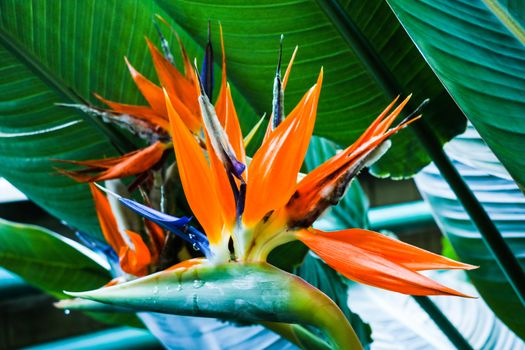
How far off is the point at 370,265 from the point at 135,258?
238mm

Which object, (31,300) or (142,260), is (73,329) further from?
(142,260)

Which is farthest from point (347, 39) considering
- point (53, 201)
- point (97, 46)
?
point (53, 201)

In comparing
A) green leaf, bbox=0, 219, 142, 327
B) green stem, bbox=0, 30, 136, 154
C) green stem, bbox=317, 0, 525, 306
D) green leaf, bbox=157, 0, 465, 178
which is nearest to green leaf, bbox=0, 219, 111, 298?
green leaf, bbox=0, 219, 142, 327

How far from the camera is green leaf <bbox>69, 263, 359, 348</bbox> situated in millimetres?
330

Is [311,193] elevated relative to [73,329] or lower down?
elevated

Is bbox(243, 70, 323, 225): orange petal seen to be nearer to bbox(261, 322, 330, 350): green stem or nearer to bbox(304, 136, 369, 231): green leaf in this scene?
bbox(261, 322, 330, 350): green stem

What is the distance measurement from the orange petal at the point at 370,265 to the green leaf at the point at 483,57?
153 mm

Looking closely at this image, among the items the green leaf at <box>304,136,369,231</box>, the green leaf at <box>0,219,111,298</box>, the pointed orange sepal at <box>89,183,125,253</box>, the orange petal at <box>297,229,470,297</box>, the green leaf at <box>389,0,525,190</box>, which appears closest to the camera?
the orange petal at <box>297,229,470,297</box>

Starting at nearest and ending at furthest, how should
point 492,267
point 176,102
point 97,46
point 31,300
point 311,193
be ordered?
point 311,193 < point 176,102 < point 97,46 < point 492,267 < point 31,300

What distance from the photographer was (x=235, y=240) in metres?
0.36

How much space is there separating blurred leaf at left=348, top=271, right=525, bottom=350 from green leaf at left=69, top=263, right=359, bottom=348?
1.69 ft

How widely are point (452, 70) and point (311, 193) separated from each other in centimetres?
15

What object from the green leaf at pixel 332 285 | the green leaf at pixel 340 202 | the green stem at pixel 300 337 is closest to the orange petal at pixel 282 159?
the green stem at pixel 300 337

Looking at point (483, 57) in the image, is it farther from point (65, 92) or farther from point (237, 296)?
point (65, 92)
